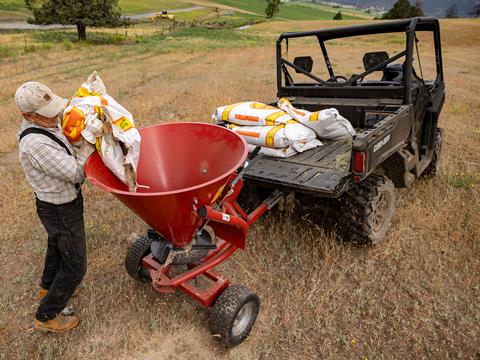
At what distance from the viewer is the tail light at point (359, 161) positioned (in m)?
3.11

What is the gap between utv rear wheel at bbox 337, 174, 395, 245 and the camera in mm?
3602

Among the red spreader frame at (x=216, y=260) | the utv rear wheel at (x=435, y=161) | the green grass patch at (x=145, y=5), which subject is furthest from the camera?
the green grass patch at (x=145, y=5)

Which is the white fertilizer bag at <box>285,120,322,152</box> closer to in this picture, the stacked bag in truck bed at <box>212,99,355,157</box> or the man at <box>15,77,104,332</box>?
the stacked bag in truck bed at <box>212,99,355,157</box>

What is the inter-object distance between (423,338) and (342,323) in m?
0.61

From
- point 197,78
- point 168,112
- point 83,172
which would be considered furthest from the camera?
point 197,78

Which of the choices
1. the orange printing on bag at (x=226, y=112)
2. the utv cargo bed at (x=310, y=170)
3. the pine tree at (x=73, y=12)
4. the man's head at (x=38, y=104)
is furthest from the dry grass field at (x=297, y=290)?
the pine tree at (x=73, y=12)

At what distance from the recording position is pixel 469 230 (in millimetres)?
4168

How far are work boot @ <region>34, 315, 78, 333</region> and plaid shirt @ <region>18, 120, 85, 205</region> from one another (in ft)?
3.48

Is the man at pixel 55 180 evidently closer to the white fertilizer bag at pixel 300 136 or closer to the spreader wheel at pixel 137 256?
the spreader wheel at pixel 137 256

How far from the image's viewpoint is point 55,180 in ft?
8.65

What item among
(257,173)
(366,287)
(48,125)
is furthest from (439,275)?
(48,125)

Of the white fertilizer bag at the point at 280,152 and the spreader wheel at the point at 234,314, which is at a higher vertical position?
the white fertilizer bag at the point at 280,152

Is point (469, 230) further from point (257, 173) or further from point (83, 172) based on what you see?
point (83, 172)

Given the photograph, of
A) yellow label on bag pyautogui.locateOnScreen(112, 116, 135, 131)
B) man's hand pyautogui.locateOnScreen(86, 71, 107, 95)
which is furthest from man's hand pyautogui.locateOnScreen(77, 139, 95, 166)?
man's hand pyautogui.locateOnScreen(86, 71, 107, 95)
